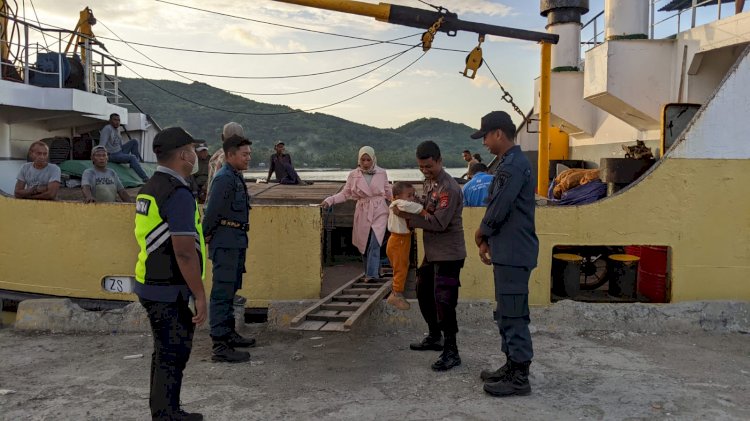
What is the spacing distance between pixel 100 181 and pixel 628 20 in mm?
7557

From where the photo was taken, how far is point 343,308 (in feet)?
17.3

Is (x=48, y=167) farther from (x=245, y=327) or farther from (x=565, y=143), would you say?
(x=565, y=143)

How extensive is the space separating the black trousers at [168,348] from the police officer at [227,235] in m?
1.49

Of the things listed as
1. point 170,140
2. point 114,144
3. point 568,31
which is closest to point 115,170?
point 114,144

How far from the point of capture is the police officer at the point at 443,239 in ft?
14.8

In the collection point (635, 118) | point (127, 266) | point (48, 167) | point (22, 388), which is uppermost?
point (635, 118)

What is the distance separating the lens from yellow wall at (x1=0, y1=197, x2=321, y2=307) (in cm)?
596

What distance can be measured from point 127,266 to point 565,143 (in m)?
10.0

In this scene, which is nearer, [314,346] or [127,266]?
[314,346]

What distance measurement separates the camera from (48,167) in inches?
263

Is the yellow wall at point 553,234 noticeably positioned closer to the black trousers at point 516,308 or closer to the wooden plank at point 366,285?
the wooden plank at point 366,285

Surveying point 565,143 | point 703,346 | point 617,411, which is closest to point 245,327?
point 617,411

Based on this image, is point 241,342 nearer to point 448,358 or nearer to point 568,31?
point 448,358

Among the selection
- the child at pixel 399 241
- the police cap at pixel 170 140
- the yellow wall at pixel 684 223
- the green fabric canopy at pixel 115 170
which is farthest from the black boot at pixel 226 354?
the green fabric canopy at pixel 115 170
